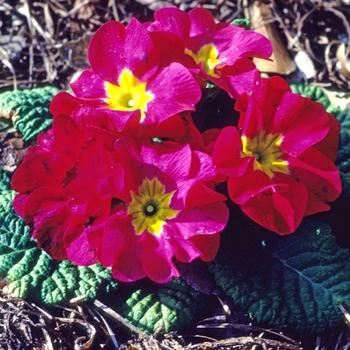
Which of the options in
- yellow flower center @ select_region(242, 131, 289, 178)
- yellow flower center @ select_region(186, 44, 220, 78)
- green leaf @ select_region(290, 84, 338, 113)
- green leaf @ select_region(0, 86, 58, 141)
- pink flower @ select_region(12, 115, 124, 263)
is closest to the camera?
pink flower @ select_region(12, 115, 124, 263)

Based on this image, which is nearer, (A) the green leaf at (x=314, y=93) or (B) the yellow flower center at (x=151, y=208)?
(B) the yellow flower center at (x=151, y=208)

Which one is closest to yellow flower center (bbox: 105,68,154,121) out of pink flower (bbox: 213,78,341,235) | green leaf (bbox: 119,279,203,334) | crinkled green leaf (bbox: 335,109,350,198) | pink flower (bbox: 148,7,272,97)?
pink flower (bbox: 148,7,272,97)

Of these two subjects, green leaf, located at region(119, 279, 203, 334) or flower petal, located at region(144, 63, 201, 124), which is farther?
green leaf, located at region(119, 279, 203, 334)

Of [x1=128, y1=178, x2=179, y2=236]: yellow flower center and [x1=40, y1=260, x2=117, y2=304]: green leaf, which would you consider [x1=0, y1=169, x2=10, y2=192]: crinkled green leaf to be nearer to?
[x1=40, y1=260, x2=117, y2=304]: green leaf

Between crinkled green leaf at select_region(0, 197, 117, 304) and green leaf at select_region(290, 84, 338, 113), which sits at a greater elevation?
green leaf at select_region(290, 84, 338, 113)

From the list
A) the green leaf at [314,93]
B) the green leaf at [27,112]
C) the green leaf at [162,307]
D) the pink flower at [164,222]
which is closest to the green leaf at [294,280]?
the green leaf at [162,307]

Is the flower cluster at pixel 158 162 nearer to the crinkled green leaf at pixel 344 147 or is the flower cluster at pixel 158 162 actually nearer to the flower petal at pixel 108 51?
the flower petal at pixel 108 51

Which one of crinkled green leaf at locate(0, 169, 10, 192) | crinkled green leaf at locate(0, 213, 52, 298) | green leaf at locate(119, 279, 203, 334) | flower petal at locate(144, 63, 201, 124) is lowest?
green leaf at locate(119, 279, 203, 334)

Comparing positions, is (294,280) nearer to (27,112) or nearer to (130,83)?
(130,83)
